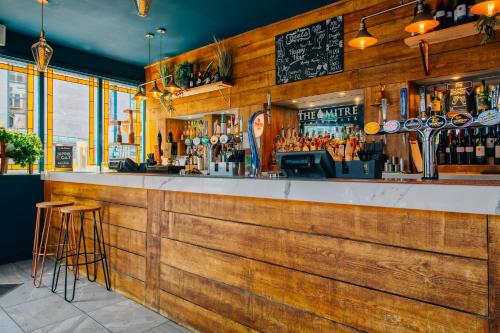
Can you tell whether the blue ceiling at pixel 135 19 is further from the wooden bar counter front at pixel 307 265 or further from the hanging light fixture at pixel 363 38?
the wooden bar counter front at pixel 307 265

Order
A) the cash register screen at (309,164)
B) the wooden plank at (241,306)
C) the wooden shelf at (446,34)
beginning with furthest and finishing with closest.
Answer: the wooden shelf at (446,34), the cash register screen at (309,164), the wooden plank at (241,306)

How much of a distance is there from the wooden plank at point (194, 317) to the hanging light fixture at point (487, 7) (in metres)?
2.63

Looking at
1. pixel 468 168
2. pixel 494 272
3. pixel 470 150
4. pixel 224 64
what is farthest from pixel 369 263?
pixel 224 64

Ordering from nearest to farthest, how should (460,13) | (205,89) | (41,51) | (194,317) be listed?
(194,317), (460,13), (41,51), (205,89)

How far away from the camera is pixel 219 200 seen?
2174 millimetres

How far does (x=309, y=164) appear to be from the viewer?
1.88m

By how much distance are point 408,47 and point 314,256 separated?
2.71 meters

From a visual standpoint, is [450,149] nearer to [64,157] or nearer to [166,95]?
[166,95]

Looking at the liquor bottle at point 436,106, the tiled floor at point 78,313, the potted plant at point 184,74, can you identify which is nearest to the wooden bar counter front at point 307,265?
the tiled floor at point 78,313

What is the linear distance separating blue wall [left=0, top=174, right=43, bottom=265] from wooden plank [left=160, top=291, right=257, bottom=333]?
2742mm

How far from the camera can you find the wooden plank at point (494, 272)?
1.20 metres

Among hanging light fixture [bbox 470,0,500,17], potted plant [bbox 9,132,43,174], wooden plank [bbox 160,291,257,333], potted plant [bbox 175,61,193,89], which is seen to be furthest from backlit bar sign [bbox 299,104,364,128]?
potted plant [bbox 9,132,43,174]

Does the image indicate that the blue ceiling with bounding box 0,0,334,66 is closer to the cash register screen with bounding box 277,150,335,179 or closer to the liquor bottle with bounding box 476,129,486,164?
the liquor bottle with bounding box 476,129,486,164

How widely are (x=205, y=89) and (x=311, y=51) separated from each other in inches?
67.7
